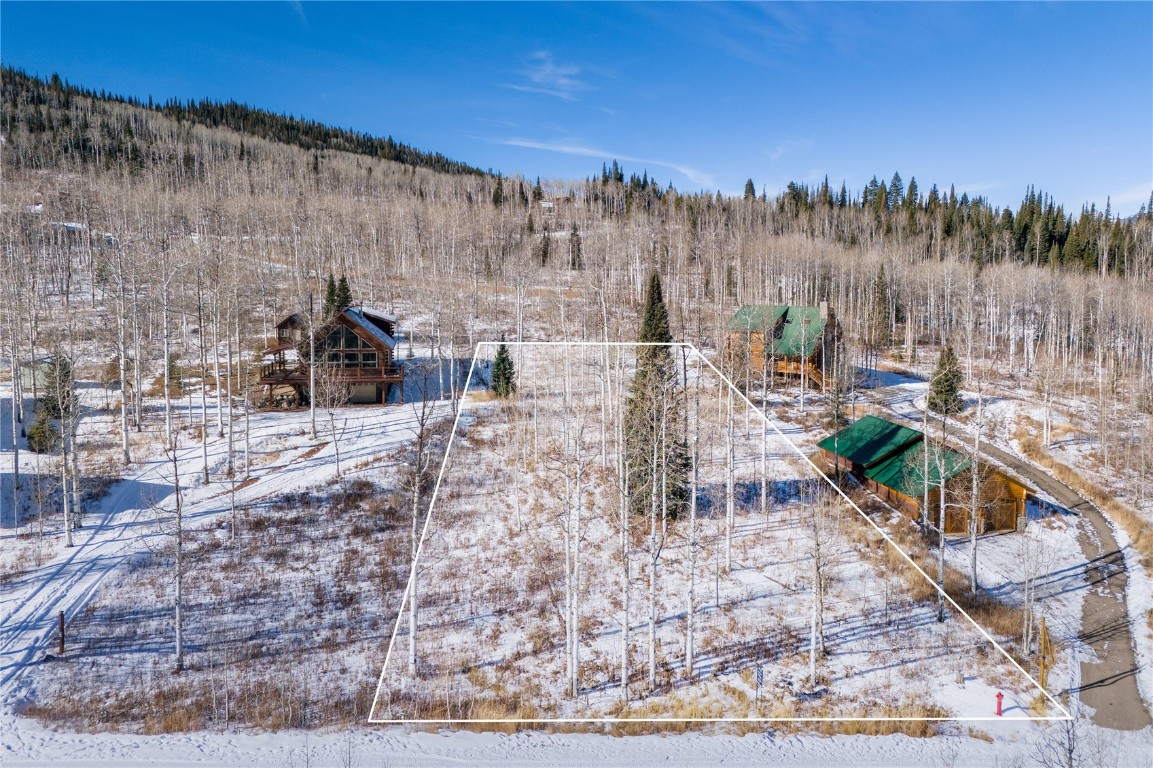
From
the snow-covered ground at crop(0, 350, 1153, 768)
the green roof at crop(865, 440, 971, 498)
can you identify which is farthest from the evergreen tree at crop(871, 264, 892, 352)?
the green roof at crop(865, 440, 971, 498)

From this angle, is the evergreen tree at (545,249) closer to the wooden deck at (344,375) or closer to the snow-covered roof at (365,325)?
the snow-covered roof at (365,325)

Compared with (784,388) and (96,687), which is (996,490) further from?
(96,687)

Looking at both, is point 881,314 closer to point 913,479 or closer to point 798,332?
point 798,332

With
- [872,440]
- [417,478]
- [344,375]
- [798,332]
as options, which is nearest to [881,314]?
[798,332]

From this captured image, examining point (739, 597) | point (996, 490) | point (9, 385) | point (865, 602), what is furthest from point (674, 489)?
point (9, 385)

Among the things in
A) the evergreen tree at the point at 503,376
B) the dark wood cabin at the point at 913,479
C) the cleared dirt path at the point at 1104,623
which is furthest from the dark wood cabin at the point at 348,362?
the cleared dirt path at the point at 1104,623

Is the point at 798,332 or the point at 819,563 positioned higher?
the point at 798,332

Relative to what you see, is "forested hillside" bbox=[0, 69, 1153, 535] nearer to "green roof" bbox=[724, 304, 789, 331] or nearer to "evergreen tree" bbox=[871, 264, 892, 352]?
"evergreen tree" bbox=[871, 264, 892, 352]
